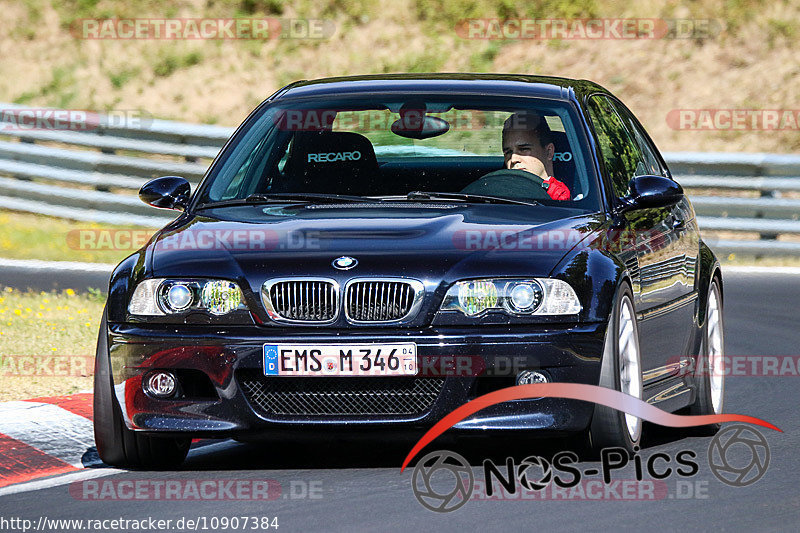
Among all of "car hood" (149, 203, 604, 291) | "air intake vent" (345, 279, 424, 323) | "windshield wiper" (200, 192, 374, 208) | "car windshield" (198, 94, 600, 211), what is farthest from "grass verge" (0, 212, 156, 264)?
"air intake vent" (345, 279, 424, 323)

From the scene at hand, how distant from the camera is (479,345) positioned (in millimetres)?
6379

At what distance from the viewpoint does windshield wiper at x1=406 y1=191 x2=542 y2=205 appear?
24.5ft

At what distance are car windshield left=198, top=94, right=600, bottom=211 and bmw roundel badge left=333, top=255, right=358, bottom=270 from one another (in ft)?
3.39

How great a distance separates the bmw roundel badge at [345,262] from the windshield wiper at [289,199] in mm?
1009

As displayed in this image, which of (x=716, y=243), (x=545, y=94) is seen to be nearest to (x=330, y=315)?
(x=545, y=94)

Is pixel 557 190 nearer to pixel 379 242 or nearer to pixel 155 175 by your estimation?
pixel 379 242

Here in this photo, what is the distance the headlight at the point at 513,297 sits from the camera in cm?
645

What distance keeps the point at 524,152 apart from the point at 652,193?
71cm

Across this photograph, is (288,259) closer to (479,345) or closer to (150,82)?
(479,345)

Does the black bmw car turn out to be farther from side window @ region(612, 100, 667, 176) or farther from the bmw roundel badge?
side window @ region(612, 100, 667, 176)

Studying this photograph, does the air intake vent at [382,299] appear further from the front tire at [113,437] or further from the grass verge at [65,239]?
the grass verge at [65,239]

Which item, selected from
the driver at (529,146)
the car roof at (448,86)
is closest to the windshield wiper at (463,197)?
the driver at (529,146)

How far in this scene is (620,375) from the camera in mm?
6672

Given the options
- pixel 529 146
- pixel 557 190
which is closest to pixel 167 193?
pixel 529 146
